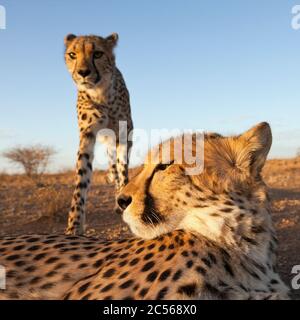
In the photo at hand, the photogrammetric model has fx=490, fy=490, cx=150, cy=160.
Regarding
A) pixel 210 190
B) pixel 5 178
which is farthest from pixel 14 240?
pixel 5 178

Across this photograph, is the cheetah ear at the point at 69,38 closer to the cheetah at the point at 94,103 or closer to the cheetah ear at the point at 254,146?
the cheetah at the point at 94,103

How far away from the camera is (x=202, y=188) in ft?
5.68

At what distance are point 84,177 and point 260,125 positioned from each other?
8.87 feet

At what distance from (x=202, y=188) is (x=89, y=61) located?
318cm

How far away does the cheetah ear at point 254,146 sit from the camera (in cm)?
177

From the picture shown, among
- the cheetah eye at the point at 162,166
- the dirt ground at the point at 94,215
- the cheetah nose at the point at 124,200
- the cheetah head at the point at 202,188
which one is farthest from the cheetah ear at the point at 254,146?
the dirt ground at the point at 94,215

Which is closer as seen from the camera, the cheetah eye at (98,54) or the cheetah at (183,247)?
the cheetah at (183,247)

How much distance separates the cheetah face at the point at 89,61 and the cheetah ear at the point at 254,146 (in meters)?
3.05

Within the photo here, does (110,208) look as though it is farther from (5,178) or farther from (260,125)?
(5,178)

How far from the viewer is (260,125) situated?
5.79 feet

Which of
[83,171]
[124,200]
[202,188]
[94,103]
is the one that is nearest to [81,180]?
[83,171]

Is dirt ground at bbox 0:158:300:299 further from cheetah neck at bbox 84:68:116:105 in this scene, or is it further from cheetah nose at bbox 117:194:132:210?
cheetah nose at bbox 117:194:132:210

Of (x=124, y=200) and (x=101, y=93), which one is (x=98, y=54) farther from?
(x=124, y=200)

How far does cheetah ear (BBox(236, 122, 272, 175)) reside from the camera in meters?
1.77
